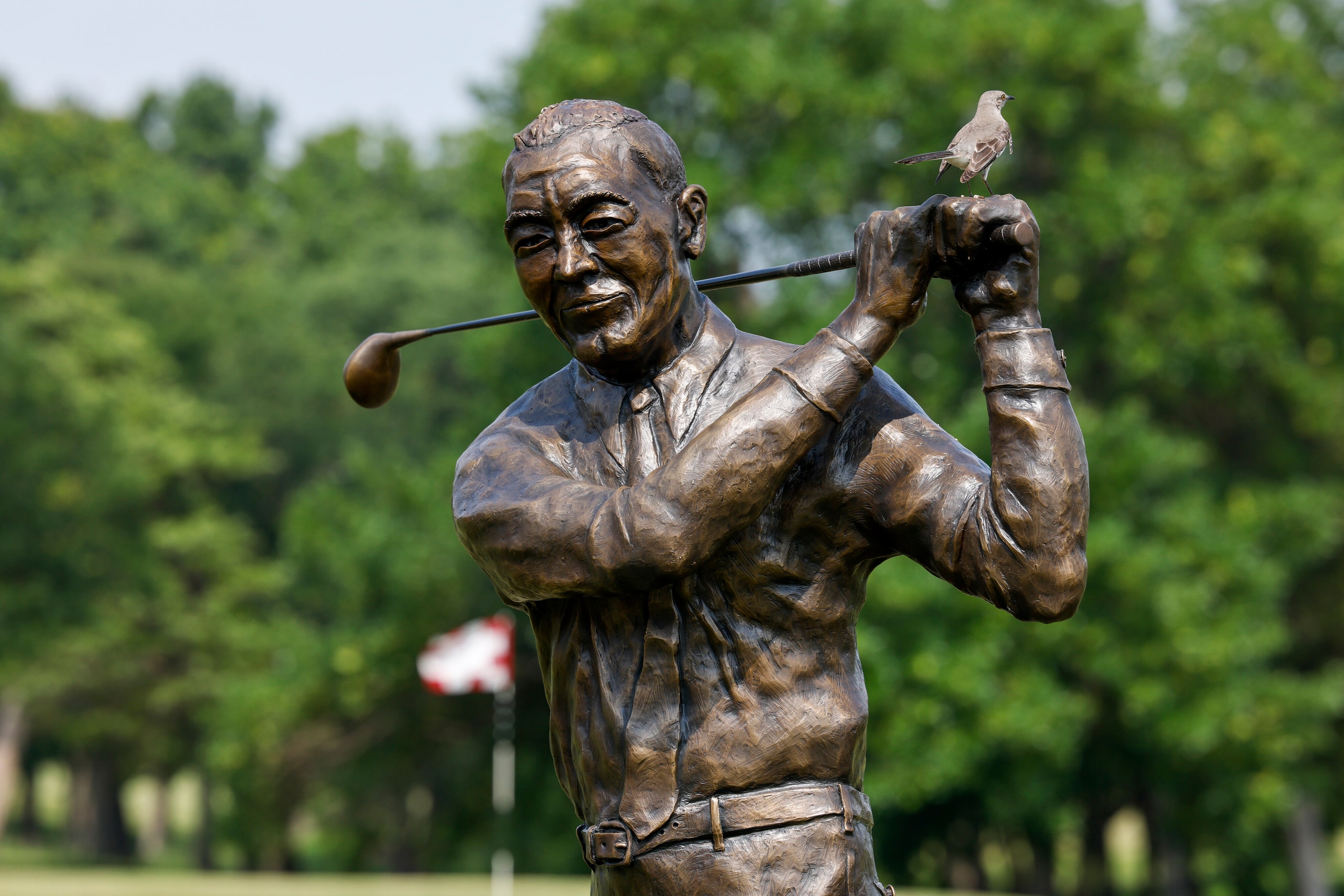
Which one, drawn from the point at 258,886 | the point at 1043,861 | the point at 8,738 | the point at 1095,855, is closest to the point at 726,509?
the point at 258,886

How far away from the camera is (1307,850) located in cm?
2159

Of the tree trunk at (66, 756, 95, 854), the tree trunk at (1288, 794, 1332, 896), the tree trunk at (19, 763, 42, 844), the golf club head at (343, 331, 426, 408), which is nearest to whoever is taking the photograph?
the golf club head at (343, 331, 426, 408)

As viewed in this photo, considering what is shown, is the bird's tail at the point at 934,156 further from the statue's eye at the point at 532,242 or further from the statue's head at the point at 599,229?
the statue's eye at the point at 532,242

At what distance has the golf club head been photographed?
3.82 m

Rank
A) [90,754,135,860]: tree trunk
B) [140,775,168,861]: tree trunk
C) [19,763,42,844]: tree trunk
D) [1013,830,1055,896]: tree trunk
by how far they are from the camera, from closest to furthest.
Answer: [1013,830,1055,896]: tree trunk, [90,754,135,860]: tree trunk, [140,775,168,861]: tree trunk, [19,763,42,844]: tree trunk

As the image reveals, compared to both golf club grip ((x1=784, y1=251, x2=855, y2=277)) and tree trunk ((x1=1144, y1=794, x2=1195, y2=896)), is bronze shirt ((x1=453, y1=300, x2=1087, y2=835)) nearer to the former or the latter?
golf club grip ((x1=784, y1=251, x2=855, y2=277))

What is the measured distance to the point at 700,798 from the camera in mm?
3102

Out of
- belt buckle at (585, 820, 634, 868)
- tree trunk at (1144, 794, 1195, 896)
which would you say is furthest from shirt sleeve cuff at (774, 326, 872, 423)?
tree trunk at (1144, 794, 1195, 896)

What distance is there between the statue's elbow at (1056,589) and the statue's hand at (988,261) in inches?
17.4

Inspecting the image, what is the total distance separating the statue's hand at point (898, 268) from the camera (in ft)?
10.0

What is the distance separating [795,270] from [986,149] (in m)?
0.45

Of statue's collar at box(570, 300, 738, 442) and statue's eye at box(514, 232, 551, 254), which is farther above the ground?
statue's eye at box(514, 232, 551, 254)

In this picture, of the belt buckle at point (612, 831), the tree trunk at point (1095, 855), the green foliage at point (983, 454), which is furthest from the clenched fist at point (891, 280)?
the tree trunk at point (1095, 855)

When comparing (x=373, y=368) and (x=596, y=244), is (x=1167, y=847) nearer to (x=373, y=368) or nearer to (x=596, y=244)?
(x=373, y=368)
